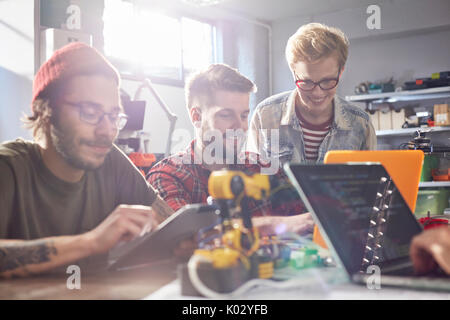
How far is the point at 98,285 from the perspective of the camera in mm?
780

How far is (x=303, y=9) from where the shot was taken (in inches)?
247

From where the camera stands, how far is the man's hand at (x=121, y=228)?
81 centimetres

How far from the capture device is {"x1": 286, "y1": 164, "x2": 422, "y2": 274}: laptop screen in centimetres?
74

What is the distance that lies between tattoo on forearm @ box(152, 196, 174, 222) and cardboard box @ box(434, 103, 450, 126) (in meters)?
4.79

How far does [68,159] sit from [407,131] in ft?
16.6

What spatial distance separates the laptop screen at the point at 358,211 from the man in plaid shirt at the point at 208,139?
0.49 metres

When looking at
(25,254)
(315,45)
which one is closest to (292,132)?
(315,45)

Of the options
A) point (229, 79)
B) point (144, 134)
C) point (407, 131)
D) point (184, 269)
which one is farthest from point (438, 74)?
point (184, 269)

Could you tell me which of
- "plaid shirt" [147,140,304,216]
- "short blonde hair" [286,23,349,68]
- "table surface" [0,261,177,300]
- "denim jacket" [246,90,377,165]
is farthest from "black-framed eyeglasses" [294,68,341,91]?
"table surface" [0,261,177,300]

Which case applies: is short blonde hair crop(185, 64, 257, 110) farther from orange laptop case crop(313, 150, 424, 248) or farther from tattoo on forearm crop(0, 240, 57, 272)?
tattoo on forearm crop(0, 240, 57, 272)

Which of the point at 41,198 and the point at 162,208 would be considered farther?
the point at 162,208

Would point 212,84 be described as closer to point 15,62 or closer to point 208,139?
point 208,139

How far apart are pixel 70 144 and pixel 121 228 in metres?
0.34

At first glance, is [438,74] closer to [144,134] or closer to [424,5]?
[424,5]
